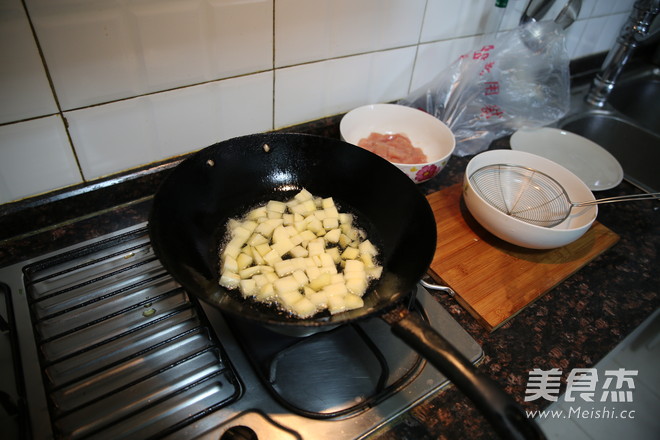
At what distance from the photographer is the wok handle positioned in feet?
1.47

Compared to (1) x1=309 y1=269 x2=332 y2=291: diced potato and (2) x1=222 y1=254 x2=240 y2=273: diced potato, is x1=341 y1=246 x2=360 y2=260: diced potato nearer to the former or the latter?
(1) x1=309 y1=269 x2=332 y2=291: diced potato

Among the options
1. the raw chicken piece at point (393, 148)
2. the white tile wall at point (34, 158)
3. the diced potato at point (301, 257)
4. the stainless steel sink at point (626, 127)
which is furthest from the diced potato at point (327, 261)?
the stainless steel sink at point (626, 127)

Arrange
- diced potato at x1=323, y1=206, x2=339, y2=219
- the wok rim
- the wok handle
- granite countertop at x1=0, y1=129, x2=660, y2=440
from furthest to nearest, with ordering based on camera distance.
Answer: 1. diced potato at x1=323, y1=206, x2=339, y2=219
2. granite countertop at x1=0, y1=129, x2=660, y2=440
3. the wok rim
4. the wok handle

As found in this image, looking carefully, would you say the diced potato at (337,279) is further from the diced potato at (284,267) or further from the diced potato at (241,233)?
the diced potato at (241,233)

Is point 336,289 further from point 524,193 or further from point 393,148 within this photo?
point 524,193

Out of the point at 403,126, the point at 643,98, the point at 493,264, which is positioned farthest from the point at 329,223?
the point at 643,98

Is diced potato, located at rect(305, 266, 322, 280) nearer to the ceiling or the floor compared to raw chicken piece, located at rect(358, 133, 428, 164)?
nearer to the floor

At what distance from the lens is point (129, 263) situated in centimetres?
81

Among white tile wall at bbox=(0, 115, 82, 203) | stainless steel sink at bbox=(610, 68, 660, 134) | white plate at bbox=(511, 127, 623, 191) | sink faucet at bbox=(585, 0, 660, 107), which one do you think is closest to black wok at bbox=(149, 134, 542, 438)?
white tile wall at bbox=(0, 115, 82, 203)

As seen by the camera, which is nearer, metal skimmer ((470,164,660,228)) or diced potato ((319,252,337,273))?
diced potato ((319,252,337,273))

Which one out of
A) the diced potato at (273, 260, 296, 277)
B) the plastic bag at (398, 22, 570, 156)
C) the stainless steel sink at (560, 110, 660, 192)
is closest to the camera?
the diced potato at (273, 260, 296, 277)

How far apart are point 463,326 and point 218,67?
2.35 feet

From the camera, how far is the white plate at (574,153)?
1.16 metres

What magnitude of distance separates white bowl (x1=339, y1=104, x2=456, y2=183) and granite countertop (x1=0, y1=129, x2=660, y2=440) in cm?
45
